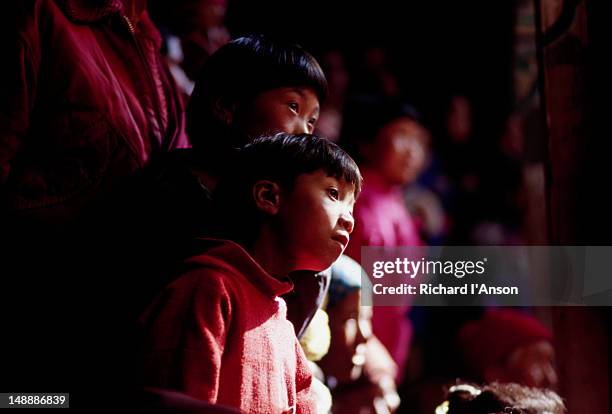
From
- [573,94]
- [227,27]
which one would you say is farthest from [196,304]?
[573,94]

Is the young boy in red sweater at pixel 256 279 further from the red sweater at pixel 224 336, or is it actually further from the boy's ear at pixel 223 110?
the boy's ear at pixel 223 110

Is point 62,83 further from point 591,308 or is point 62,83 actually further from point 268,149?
point 591,308

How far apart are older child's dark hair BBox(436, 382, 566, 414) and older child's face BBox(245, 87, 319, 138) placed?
57 cm

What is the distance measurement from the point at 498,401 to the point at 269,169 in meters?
0.60

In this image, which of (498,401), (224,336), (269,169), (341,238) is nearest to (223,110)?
(269,169)

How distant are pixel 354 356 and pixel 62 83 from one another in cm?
77

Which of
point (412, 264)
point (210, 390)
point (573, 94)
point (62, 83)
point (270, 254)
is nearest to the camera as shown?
point (210, 390)

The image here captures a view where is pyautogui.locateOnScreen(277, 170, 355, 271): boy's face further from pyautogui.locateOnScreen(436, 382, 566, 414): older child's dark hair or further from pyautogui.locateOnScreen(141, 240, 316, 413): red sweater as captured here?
pyautogui.locateOnScreen(436, 382, 566, 414): older child's dark hair

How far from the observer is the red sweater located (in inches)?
35.3

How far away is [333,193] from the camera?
1081 millimetres

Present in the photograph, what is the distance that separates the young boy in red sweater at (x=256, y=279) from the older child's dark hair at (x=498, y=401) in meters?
0.32

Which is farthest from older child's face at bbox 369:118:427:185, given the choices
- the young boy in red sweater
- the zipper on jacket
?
the young boy in red sweater

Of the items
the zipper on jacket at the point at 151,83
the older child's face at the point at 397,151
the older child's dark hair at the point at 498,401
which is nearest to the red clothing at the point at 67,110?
the zipper on jacket at the point at 151,83

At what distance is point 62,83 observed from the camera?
121 centimetres
